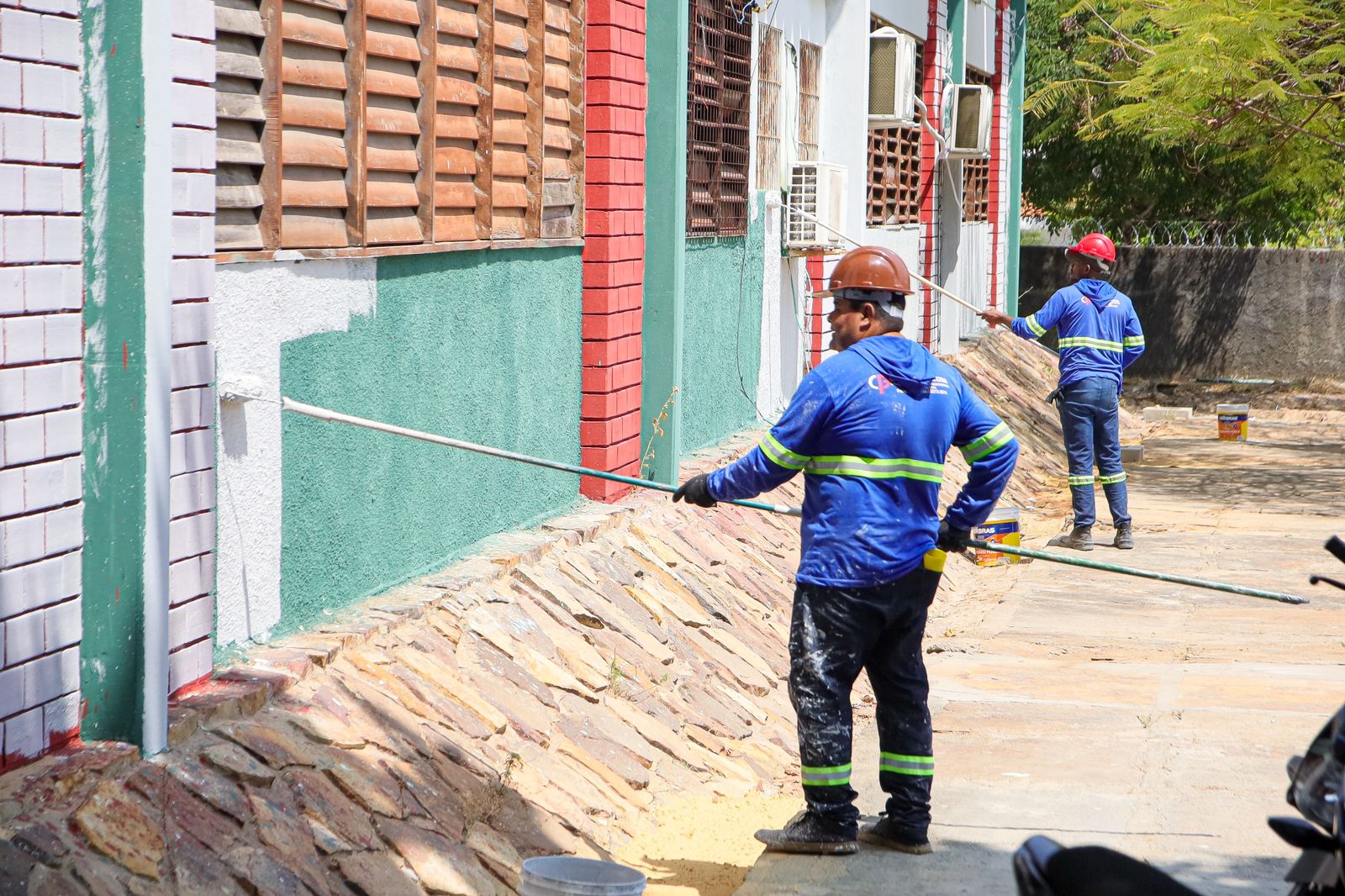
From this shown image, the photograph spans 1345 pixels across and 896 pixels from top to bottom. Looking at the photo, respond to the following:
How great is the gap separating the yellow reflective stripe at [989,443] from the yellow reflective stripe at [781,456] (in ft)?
1.94

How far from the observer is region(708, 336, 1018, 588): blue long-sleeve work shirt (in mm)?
5359

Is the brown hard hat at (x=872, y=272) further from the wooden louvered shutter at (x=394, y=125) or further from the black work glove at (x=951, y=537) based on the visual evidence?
the wooden louvered shutter at (x=394, y=125)

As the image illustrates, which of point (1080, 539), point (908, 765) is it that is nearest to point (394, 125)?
point (908, 765)

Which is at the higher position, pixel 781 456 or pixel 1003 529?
pixel 781 456

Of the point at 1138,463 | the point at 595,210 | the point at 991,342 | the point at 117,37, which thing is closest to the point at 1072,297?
the point at 595,210

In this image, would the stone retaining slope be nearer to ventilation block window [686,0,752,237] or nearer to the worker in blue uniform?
the worker in blue uniform

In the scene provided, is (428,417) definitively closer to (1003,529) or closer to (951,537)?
(951,537)

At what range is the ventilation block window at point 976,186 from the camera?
21.6 meters

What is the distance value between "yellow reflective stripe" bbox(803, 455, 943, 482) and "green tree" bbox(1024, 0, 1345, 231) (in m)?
8.96

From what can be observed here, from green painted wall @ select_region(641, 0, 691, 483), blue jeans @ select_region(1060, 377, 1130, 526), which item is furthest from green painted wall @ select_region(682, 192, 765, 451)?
blue jeans @ select_region(1060, 377, 1130, 526)

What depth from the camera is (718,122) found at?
1122 cm

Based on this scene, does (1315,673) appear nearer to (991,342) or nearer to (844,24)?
(844,24)

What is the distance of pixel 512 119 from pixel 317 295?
2.12 m

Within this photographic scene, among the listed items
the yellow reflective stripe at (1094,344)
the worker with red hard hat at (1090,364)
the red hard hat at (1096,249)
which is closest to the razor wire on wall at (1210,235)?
the red hard hat at (1096,249)
